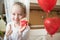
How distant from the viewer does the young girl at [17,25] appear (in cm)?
144

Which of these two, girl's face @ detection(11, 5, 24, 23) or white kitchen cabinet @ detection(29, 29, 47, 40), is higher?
girl's face @ detection(11, 5, 24, 23)

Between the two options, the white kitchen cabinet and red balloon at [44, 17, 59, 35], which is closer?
red balloon at [44, 17, 59, 35]

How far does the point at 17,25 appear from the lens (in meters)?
1.46

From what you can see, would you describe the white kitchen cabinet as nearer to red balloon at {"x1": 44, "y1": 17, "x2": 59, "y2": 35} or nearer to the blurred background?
the blurred background

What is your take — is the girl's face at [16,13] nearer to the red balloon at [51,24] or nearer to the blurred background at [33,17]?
the blurred background at [33,17]

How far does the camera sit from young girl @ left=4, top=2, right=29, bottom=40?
1443 millimetres

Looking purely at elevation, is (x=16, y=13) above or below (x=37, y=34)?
above

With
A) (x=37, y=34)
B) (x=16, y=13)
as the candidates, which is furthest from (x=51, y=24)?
(x=16, y=13)

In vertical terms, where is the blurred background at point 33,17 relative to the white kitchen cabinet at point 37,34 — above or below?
above

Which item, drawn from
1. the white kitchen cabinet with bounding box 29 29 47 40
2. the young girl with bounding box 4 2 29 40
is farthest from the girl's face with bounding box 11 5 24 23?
the white kitchen cabinet with bounding box 29 29 47 40

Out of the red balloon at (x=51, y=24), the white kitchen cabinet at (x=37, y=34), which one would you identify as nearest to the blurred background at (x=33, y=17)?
the white kitchen cabinet at (x=37, y=34)

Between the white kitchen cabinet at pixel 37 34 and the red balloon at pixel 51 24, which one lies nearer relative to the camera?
the red balloon at pixel 51 24

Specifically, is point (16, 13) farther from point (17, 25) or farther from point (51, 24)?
point (51, 24)

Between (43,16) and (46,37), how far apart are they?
0.75ft
